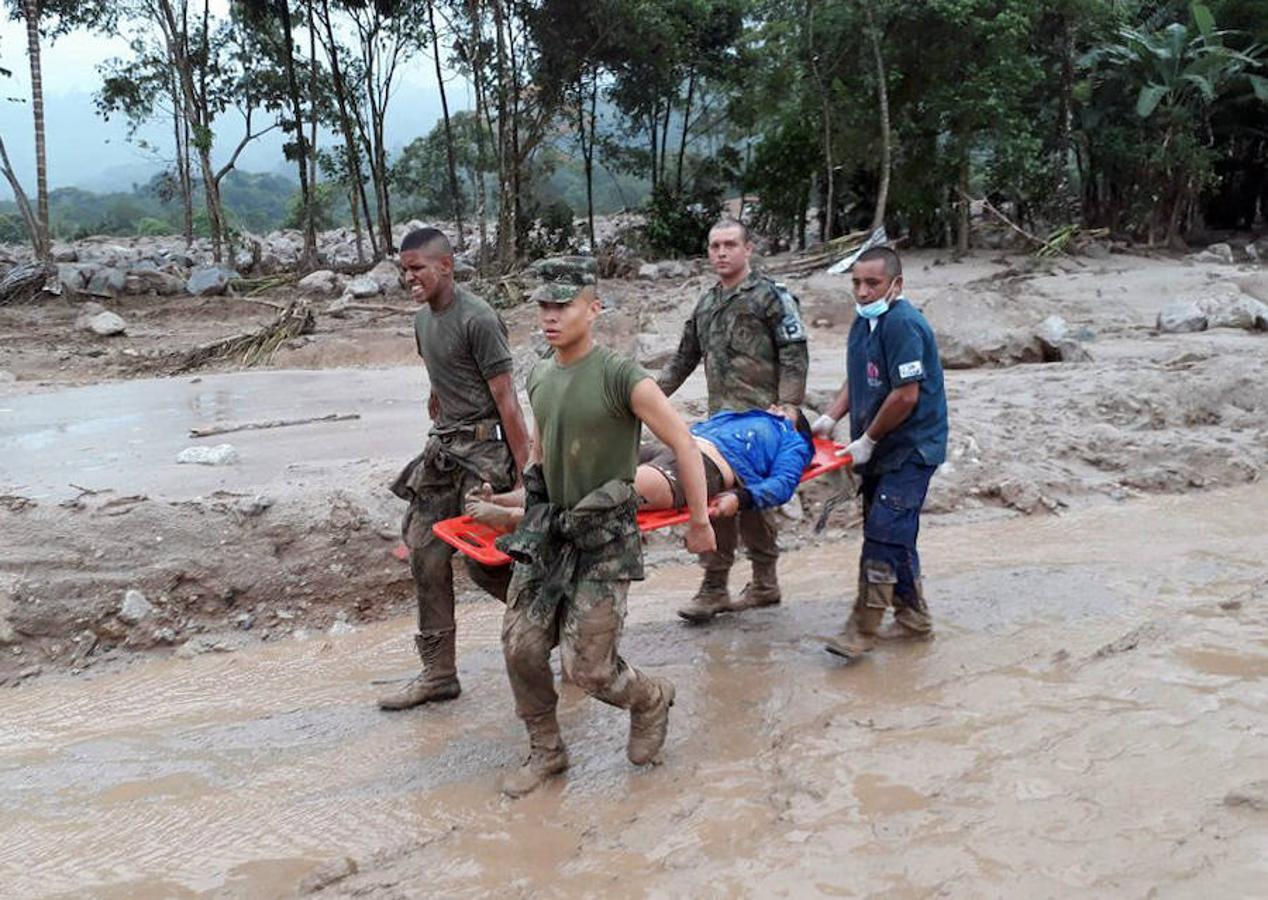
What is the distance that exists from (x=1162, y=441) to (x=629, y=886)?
6.16 metres

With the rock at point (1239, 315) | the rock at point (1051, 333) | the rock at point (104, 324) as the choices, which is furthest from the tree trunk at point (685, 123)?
the rock at point (1239, 315)

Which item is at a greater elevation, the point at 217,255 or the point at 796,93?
the point at 796,93

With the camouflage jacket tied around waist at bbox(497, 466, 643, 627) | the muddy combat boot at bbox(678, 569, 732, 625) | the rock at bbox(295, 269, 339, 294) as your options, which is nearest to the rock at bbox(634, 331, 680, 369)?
the muddy combat boot at bbox(678, 569, 732, 625)

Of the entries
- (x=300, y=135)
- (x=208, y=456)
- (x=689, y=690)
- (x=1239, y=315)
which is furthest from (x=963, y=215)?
(x=689, y=690)

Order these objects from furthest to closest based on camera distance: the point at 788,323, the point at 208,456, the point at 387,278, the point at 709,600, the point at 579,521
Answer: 1. the point at 387,278
2. the point at 208,456
3. the point at 709,600
4. the point at 788,323
5. the point at 579,521

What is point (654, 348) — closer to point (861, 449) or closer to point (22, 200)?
point (861, 449)

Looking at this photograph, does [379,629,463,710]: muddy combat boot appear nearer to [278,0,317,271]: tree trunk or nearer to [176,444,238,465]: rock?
[176,444,238,465]: rock

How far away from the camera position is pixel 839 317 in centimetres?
1327

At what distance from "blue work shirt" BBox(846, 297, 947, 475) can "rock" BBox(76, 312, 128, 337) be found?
1358 cm

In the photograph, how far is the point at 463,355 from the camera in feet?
12.9

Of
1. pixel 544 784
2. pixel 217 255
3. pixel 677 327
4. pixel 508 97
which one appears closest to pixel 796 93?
pixel 508 97

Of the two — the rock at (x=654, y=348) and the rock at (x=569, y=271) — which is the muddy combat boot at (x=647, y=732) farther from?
the rock at (x=654, y=348)

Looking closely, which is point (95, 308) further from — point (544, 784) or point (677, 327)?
point (544, 784)

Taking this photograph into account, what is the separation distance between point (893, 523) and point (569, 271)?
1.89m
